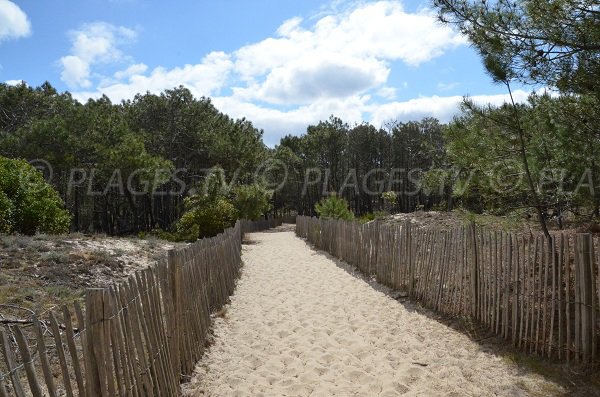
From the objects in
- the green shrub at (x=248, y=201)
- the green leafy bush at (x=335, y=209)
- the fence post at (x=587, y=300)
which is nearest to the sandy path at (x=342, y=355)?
the fence post at (x=587, y=300)

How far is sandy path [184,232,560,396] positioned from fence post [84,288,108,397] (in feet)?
6.69

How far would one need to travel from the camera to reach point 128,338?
311 cm

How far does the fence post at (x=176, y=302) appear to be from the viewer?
14.6ft

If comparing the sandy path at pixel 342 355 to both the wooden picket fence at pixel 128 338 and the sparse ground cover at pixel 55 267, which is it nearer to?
the wooden picket fence at pixel 128 338

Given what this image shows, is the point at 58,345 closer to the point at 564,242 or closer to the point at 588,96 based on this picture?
the point at 564,242

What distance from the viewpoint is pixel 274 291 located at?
9.46m

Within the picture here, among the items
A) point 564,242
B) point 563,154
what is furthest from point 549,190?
point 564,242

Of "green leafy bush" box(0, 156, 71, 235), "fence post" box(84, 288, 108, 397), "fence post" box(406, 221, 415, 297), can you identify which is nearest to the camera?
"fence post" box(84, 288, 108, 397)

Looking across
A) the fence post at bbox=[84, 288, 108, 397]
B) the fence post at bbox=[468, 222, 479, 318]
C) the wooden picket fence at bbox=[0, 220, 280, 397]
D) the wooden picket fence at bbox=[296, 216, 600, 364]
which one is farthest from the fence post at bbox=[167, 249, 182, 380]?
the fence post at bbox=[468, 222, 479, 318]

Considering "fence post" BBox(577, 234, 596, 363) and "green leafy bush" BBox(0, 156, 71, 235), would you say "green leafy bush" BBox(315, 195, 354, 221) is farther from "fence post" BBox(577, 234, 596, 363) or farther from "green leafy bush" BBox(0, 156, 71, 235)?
"fence post" BBox(577, 234, 596, 363)

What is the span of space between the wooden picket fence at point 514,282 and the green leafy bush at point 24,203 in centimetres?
895

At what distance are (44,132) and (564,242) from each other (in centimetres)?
2570

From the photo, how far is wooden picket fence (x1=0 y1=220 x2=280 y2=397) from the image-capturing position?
6.90ft

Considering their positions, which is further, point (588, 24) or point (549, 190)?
point (549, 190)
